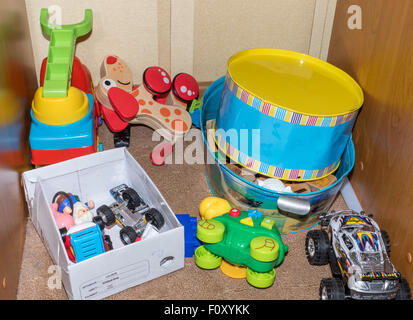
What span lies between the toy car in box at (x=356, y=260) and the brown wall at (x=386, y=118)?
7 centimetres

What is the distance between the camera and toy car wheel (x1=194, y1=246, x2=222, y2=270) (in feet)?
4.27

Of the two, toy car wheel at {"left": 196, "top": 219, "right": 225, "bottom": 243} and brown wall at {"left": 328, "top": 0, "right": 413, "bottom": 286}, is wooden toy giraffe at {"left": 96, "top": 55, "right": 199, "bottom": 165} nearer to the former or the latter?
toy car wheel at {"left": 196, "top": 219, "right": 225, "bottom": 243}

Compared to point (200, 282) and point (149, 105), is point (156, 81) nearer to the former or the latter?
point (149, 105)

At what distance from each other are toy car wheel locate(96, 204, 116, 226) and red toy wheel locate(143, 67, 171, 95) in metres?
0.47

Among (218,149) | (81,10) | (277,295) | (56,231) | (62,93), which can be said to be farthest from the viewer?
(81,10)

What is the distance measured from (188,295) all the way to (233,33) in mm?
987

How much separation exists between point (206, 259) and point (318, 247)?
305mm

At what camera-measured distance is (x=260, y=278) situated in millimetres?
1247

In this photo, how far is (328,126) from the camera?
132 centimetres

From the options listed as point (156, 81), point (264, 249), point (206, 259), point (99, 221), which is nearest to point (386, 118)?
point (264, 249)

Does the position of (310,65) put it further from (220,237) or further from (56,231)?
(56,231)

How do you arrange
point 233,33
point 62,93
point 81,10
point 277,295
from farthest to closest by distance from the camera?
point 233,33, point 81,10, point 62,93, point 277,295

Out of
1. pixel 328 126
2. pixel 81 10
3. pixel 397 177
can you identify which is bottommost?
pixel 397 177

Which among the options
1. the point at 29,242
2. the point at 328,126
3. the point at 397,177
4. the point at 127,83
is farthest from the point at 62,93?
the point at 397,177
